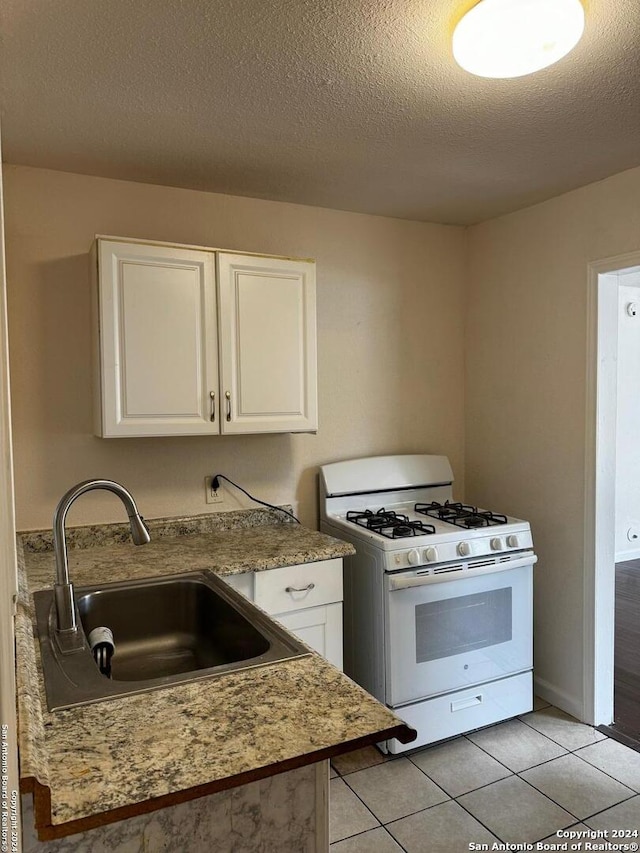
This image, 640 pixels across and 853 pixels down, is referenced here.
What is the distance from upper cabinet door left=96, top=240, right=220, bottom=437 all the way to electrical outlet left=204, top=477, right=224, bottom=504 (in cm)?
40

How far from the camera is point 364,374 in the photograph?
3.15 metres

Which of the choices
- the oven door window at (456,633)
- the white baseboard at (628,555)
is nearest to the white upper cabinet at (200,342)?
the oven door window at (456,633)

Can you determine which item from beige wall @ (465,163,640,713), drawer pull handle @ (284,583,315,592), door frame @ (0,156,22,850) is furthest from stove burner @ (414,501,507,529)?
door frame @ (0,156,22,850)

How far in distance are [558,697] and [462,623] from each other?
0.73 meters

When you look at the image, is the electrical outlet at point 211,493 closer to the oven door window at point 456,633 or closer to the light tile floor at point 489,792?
the oven door window at point 456,633

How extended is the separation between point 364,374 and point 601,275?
1169 millimetres

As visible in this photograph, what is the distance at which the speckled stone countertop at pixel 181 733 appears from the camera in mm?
919

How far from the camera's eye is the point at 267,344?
2.52 metres

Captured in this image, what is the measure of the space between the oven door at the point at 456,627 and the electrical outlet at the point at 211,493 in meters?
0.85

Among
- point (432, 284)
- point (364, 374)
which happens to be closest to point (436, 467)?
point (364, 374)

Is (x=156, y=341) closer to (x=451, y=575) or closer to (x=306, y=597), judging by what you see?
(x=306, y=597)

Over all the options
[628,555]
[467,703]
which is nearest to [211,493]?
[467,703]

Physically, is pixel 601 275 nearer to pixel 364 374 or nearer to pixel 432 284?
pixel 432 284

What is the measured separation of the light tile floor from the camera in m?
2.07
